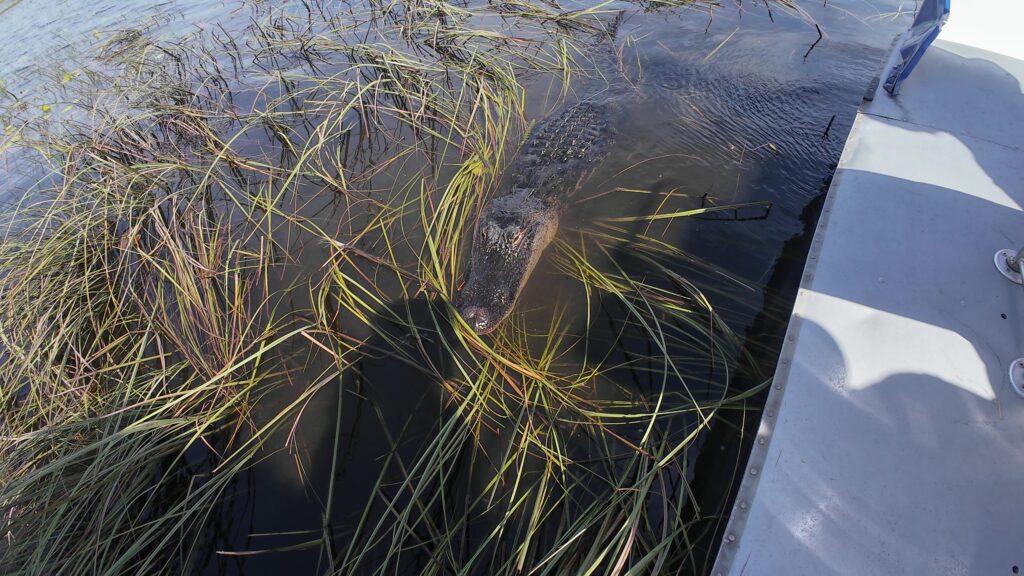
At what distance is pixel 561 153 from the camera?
417cm

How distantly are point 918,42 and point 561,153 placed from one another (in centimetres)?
266

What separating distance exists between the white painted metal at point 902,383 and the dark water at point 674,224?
1.86 ft

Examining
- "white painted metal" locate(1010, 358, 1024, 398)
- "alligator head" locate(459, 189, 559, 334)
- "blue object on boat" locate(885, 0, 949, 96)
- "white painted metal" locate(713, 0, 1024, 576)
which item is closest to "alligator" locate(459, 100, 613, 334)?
"alligator head" locate(459, 189, 559, 334)

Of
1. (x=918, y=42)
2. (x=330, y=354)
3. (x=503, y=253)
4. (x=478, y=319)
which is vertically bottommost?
(x=330, y=354)

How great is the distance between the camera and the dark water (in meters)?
2.23

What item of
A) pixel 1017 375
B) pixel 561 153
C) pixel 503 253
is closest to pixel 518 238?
pixel 503 253

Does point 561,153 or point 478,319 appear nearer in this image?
point 478,319

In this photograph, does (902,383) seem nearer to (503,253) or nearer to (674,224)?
(674,224)

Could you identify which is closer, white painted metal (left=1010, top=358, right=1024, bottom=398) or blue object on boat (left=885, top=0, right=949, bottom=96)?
white painted metal (left=1010, top=358, right=1024, bottom=398)

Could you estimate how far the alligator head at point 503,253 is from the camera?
9.66ft

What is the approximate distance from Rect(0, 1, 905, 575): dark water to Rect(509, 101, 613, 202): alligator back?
18cm

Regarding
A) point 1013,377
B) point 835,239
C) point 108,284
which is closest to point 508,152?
point 835,239

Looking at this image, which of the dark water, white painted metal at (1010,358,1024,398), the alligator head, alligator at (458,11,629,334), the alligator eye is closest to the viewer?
white painted metal at (1010,358,1024,398)

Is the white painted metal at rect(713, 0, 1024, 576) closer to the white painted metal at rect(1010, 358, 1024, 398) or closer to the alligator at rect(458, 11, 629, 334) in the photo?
the white painted metal at rect(1010, 358, 1024, 398)
